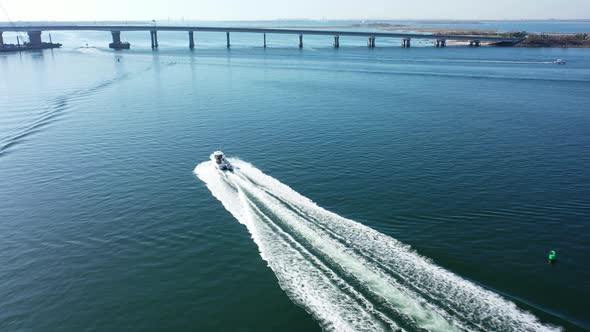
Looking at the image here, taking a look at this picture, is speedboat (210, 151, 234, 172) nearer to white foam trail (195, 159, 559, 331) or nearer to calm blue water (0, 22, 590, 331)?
calm blue water (0, 22, 590, 331)

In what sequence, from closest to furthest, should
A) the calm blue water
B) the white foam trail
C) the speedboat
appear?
1. the white foam trail
2. the calm blue water
3. the speedboat

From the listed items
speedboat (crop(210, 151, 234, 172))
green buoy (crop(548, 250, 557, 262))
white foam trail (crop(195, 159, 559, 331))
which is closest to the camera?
white foam trail (crop(195, 159, 559, 331))

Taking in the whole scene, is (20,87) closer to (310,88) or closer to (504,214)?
(310,88)

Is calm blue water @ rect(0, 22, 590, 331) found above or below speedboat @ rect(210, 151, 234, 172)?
below

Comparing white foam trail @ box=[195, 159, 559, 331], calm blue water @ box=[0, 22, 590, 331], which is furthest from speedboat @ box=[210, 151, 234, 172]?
white foam trail @ box=[195, 159, 559, 331]

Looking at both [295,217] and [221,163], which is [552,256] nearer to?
[295,217]

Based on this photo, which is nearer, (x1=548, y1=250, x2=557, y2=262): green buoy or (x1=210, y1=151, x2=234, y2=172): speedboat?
(x1=548, y1=250, x2=557, y2=262): green buoy

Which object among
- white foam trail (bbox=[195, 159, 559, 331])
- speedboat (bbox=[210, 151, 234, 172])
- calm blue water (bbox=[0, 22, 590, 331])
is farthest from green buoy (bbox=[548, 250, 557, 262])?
speedboat (bbox=[210, 151, 234, 172])
